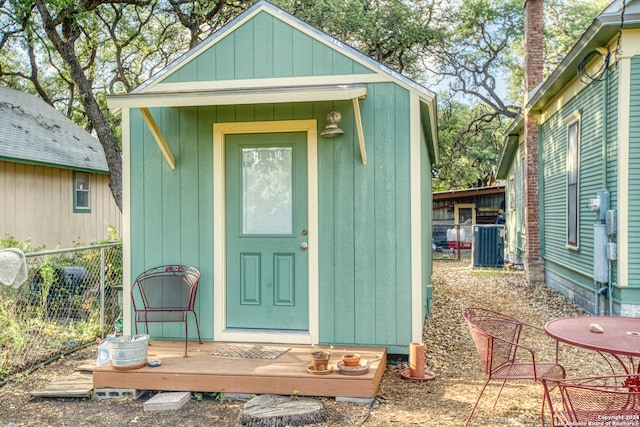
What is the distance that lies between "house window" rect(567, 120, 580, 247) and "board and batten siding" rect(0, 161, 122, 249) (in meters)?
8.60

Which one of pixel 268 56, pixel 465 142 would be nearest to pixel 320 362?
pixel 268 56

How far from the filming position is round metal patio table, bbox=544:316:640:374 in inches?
108

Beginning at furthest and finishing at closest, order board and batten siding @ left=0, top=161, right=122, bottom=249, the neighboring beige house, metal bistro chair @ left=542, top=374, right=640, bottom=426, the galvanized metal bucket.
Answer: the neighboring beige house < board and batten siding @ left=0, top=161, right=122, bottom=249 < the galvanized metal bucket < metal bistro chair @ left=542, top=374, right=640, bottom=426

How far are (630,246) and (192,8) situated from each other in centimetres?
1101

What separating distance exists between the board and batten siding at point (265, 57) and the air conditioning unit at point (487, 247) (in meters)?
9.99

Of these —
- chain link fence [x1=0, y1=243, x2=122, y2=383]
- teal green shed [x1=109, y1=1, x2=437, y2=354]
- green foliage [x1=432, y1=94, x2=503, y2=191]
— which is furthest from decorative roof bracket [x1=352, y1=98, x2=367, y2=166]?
green foliage [x1=432, y1=94, x2=503, y2=191]

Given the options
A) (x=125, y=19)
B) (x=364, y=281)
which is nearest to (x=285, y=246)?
(x=364, y=281)

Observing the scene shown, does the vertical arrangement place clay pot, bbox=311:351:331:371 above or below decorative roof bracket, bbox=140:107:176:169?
below

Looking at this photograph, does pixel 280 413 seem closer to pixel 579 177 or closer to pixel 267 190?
pixel 267 190

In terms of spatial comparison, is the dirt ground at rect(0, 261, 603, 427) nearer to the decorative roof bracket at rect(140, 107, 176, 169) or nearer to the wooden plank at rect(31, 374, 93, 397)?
the wooden plank at rect(31, 374, 93, 397)

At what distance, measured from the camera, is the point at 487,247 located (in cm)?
1380

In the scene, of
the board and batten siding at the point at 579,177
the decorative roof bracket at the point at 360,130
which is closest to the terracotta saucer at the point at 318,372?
the decorative roof bracket at the point at 360,130

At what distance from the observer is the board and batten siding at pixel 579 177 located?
688 cm

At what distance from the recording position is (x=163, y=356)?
441 cm
